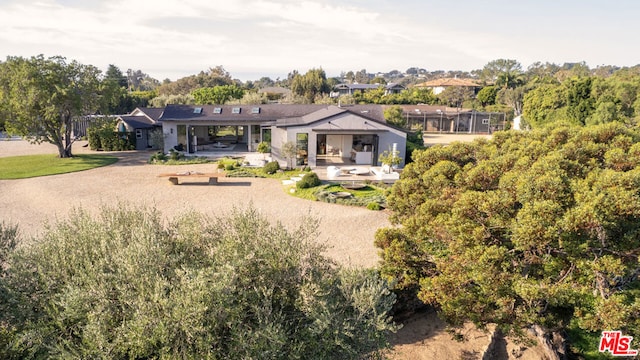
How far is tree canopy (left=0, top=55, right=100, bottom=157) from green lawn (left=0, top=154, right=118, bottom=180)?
2234 mm

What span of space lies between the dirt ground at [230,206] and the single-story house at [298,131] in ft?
18.5

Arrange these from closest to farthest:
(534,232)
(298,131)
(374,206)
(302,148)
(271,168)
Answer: (534,232) → (374,206) → (271,168) → (298,131) → (302,148)

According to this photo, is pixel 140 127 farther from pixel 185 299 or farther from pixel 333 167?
pixel 185 299

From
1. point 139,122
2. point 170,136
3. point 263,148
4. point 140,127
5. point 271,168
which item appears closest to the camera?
point 271,168

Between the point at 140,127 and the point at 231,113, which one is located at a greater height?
the point at 231,113

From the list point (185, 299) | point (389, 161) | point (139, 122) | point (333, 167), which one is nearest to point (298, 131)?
point (333, 167)

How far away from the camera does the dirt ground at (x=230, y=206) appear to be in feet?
36.2

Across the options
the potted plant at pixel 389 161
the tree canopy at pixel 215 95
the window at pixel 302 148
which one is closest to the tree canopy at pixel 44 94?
the window at pixel 302 148

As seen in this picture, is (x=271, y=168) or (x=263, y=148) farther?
(x=263, y=148)

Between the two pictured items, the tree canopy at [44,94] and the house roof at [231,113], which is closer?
the tree canopy at [44,94]

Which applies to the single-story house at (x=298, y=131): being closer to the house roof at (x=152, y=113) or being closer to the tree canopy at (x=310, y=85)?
the house roof at (x=152, y=113)

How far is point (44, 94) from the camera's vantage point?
1227 inches

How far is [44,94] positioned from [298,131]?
21155 millimetres

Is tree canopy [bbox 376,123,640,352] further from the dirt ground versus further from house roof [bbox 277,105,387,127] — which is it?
house roof [bbox 277,105,387,127]
